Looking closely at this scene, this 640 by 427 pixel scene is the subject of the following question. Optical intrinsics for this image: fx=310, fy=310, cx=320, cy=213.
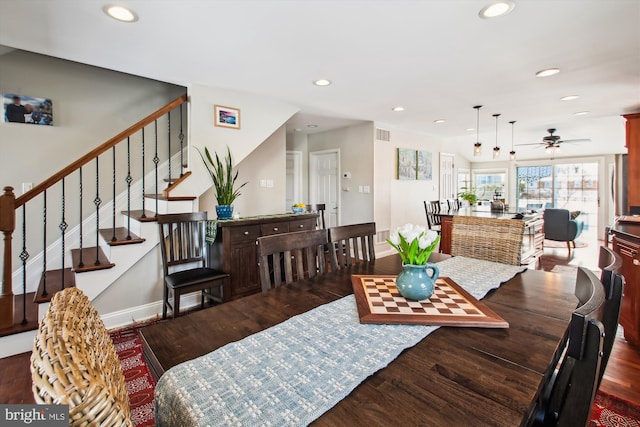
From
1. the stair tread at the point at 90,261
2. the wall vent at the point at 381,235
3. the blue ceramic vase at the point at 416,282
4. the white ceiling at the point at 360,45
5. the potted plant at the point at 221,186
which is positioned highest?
the white ceiling at the point at 360,45

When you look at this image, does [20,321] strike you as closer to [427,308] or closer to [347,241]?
[347,241]

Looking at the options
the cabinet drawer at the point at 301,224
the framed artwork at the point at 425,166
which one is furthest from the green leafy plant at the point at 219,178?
the framed artwork at the point at 425,166

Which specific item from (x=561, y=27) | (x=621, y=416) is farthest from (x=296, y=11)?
(x=621, y=416)

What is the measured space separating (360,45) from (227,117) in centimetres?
169

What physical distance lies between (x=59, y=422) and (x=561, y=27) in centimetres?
309

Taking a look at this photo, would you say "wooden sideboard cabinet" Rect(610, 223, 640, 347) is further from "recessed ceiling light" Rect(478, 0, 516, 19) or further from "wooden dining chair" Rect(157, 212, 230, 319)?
"wooden dining chair" Rect(157, 212, 230, 319)

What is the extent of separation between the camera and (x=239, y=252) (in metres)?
3.16

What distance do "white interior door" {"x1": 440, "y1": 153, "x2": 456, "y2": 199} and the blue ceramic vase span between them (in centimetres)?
630

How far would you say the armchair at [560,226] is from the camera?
597 centimetres

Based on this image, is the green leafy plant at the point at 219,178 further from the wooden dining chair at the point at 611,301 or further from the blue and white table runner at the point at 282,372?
the wooden dining chair at the point at 611,301

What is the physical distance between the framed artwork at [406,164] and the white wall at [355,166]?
0.81m

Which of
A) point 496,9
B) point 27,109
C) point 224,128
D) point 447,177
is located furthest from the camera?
point 447,177

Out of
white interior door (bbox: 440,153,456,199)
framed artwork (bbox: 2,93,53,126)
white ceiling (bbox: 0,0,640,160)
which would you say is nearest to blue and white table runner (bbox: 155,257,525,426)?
white ceiling (bbox: 0,0,640,160)

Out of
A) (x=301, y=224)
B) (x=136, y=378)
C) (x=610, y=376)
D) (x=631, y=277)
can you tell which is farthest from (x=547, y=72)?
(x=136, y=378)
